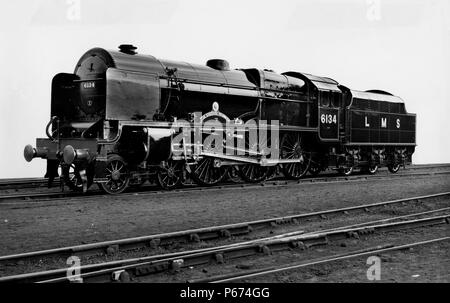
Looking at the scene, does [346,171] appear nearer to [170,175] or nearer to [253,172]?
[253,172]

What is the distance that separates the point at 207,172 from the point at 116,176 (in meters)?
3.05

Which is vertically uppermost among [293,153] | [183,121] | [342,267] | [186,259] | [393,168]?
[183,121]

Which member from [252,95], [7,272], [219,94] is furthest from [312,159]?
[7,272]

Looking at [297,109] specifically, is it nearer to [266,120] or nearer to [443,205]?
[266,120]

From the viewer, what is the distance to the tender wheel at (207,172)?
1289 cm

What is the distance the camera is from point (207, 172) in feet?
A: 43.2

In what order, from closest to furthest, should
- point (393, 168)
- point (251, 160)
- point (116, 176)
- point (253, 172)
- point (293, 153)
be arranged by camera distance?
1. point (116, 176)
2. point (251, 160)
3. point (253, 172)
4. point (293, 153)
5. point (393, 168)

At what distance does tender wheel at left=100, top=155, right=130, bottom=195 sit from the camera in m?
10.8

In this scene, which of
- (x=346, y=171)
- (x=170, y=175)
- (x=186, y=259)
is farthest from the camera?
(x=346, y=171)

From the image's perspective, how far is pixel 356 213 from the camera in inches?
380

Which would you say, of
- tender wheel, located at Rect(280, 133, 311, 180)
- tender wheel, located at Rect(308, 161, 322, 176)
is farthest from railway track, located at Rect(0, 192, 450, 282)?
tender wheel, located at Rect(308, 161, 322, 176)

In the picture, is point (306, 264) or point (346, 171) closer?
point (306, 264)

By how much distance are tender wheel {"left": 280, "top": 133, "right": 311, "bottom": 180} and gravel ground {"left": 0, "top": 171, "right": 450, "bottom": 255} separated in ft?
8.18
